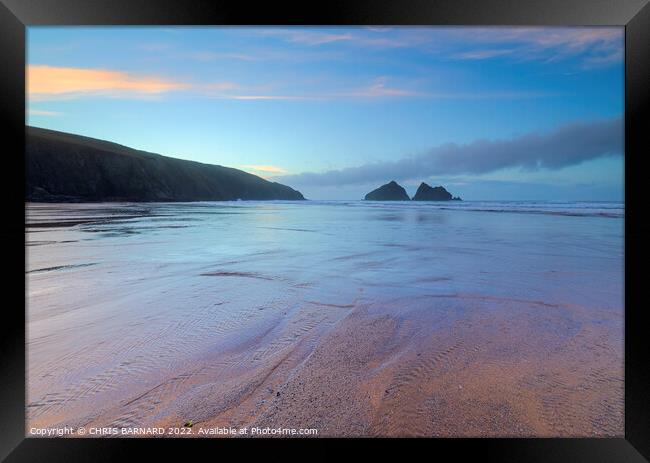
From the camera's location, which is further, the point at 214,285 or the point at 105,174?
the point at 105,174

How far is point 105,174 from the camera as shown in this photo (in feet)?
173

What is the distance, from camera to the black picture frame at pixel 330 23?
2.00 metres

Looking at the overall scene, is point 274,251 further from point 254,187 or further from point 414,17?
point 254,187

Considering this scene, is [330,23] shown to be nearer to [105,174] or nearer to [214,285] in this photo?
[214,285]

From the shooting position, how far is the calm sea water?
262cm

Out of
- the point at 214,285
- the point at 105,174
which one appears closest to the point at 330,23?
the point at 214,285

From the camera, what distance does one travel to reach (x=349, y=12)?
2.30 m

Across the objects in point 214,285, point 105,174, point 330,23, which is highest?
point 105,174

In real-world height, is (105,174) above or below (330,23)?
above

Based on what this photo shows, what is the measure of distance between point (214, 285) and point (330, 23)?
3.55m

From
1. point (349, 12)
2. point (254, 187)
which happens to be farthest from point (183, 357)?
point (254, 187)

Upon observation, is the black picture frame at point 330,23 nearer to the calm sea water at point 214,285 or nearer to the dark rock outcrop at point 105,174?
the calm sea water at point 214,285

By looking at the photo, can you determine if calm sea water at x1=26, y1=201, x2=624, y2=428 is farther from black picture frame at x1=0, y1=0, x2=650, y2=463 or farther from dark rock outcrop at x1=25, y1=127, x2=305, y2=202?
dark rock outcrop at x1=25, y1=127, x2=305, y2=202

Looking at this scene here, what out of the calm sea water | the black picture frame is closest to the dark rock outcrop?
the calm sea water
